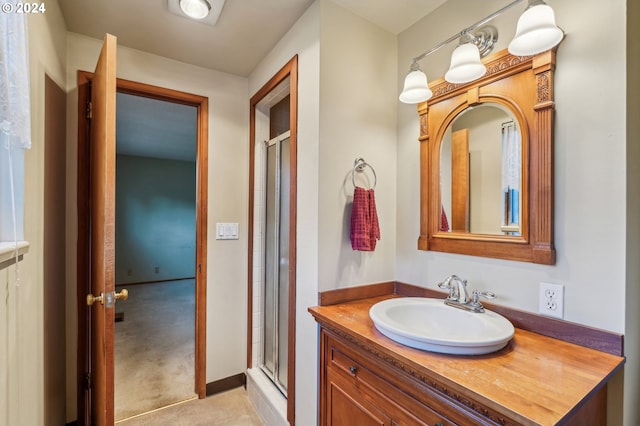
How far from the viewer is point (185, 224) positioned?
20.0ft

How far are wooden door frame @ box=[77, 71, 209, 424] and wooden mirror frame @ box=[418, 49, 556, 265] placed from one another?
1.56 m

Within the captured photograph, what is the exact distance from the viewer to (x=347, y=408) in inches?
47.5

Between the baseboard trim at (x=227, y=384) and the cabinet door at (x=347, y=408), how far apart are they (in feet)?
3.89

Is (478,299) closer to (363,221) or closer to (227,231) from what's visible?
(363,221)

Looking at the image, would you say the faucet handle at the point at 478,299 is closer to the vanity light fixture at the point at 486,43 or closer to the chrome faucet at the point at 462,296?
the chrome faucet at the point at 462,296

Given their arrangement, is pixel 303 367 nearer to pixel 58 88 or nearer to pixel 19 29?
pixel 19 29

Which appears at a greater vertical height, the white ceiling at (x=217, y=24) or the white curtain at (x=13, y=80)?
the white ceiling at (x=217, y=24)

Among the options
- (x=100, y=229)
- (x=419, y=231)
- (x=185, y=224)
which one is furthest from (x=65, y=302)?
(x=185, y=224)

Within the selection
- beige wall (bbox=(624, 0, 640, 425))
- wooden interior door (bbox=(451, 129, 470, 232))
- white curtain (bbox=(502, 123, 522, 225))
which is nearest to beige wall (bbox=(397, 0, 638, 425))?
beige wall (bbox=(624, 0, 640, 425))

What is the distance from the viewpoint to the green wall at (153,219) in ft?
18.0

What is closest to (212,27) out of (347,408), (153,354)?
(347,408)

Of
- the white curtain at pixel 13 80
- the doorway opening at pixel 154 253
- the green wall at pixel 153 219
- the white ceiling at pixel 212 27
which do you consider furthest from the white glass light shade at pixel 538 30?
the green wall at pixel 153 219

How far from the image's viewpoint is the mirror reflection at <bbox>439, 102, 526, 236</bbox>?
4.02ft

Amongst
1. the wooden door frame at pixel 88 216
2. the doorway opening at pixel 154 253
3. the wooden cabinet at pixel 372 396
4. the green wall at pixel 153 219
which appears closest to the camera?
the wooden cabinet at pixel 372 396
